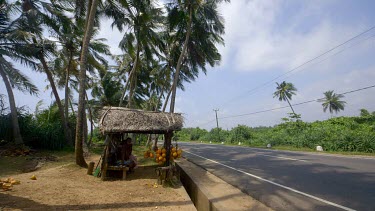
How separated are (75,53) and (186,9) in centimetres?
806

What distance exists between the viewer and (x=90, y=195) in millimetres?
6980

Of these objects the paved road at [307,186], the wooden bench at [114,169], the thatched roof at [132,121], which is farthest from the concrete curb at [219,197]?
the wooden bench at [114,169]

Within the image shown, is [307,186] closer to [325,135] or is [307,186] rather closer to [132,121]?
[132,121]

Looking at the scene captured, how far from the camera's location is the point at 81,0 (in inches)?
566

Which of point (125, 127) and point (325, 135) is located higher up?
point (325, 135)

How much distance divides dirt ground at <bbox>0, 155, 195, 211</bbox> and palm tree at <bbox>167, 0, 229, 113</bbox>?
946cm

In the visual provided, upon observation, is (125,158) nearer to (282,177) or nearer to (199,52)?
(282,177)

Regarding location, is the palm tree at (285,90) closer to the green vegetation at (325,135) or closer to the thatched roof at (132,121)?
the green vegetation at (325,135)

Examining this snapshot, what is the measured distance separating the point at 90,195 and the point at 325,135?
23859 millimetres

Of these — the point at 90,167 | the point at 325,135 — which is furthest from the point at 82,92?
the point at 325,135

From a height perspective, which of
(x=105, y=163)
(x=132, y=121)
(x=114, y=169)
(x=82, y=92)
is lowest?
(x=114, y=169)

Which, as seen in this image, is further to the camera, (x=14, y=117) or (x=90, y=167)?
(x=14, y=117)

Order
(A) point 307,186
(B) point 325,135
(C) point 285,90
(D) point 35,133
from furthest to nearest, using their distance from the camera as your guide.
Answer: (C) point 285,90 → (B) point 325,135 → (D) point 35,133 → (A) point 307,186

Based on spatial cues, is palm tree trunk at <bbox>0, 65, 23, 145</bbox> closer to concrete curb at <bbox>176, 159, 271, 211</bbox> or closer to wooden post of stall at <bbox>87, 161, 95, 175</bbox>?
wooden post of stall at <bbox>87, 161, 95, 175</bbox>
